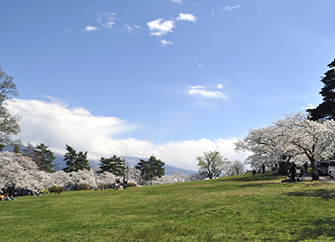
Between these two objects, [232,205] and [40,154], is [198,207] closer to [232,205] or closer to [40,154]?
[232,205]

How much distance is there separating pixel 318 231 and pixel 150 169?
103 m

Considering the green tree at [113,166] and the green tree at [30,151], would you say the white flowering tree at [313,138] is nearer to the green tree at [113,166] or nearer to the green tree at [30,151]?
the green tree at [113,166]

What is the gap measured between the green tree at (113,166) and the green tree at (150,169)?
10.8 metres

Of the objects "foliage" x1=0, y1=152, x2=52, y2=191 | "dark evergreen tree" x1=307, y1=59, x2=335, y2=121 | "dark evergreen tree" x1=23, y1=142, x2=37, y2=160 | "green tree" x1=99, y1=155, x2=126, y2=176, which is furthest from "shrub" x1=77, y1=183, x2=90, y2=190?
"dark evergreen tree" x1=307, y1=59, x2=335, y2=121

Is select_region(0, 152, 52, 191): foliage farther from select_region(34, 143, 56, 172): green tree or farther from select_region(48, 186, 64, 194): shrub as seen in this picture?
select_region(34, 143, 56, 172): green tree

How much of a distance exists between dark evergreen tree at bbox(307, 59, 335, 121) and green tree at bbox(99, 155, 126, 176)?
2750 inches

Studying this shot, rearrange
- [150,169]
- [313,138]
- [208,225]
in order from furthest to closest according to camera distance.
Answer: [150,169]
[313,138]
[208,225]

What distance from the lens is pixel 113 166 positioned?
9719cm

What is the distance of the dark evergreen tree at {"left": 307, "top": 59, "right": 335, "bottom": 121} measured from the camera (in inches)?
2034

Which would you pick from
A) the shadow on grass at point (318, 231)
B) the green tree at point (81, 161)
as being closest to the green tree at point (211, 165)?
the green tree at point (81, 161)

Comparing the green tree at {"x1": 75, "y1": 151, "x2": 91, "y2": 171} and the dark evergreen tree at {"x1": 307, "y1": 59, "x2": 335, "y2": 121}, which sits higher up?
the dark evergreen tree at {"x1": 307, "y1": 59, "x2": 335, "y2": 121}

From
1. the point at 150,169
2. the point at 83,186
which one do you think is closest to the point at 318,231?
the point at 83,186

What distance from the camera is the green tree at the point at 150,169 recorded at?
107675 mm

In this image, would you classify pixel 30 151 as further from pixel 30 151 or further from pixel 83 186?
pixel 83 186
